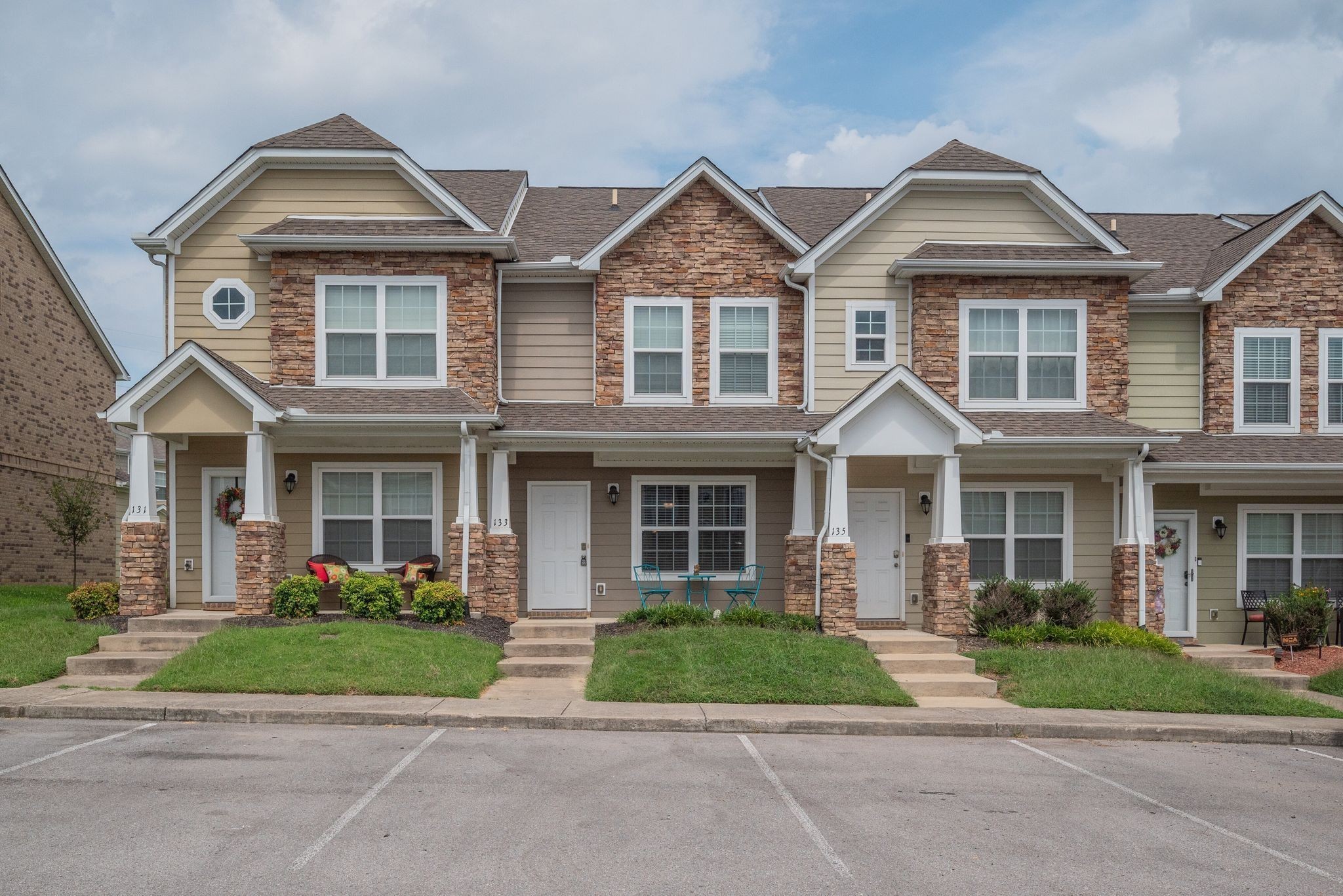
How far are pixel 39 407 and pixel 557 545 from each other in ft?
46.6

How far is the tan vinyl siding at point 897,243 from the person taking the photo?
17.0 metres

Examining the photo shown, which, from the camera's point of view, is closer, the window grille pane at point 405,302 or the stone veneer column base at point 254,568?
the stone veneer column base at point 254,568

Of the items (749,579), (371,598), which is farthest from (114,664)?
(749,579)

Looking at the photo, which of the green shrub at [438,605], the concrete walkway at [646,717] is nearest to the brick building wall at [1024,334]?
the concrete walkway at [646,717]

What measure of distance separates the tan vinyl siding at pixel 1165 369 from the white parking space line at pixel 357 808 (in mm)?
13475

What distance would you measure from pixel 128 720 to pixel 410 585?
17.9 feet

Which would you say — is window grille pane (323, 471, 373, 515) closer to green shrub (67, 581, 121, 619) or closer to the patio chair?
green shrub (67, 581, 121, 619)

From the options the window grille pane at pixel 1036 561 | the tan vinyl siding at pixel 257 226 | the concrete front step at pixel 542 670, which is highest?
the tan vinyl siding at pixel 257 226

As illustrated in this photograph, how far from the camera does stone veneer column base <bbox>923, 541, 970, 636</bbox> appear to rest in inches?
607

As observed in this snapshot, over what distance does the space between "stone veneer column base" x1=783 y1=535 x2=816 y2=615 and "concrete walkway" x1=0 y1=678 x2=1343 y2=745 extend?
4499mm

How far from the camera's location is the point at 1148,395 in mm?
17656

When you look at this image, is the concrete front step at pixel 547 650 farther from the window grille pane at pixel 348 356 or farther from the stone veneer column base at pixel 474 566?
the window grille pane at pixel 348 356

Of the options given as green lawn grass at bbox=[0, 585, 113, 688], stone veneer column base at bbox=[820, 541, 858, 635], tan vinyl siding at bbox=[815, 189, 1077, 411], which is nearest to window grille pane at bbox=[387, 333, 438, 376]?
green lawn grass at bbox=[0, 585, 113, 688]

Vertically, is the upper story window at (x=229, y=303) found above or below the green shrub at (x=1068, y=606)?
above
